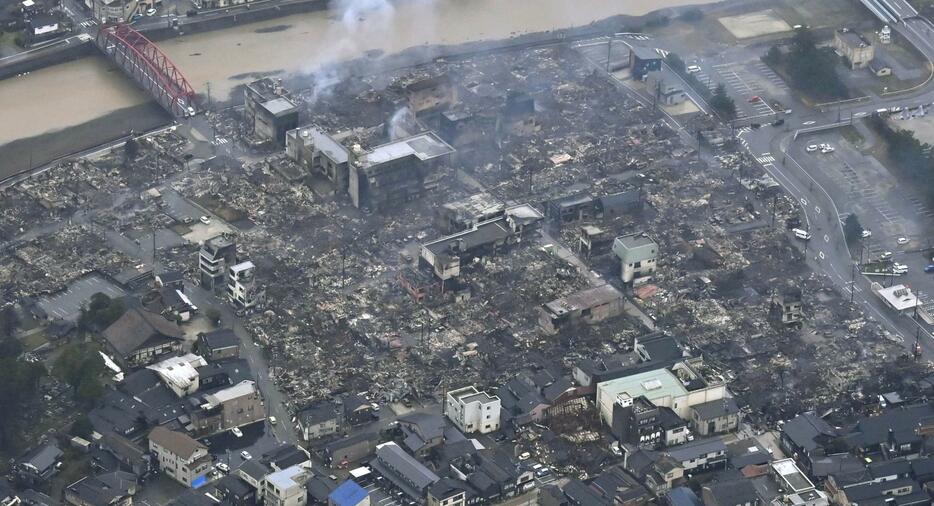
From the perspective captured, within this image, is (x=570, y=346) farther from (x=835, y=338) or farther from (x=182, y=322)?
(x=182, y=322)

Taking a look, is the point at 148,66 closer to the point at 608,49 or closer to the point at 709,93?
the point at 608,49

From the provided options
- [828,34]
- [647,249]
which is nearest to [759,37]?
[828,34]

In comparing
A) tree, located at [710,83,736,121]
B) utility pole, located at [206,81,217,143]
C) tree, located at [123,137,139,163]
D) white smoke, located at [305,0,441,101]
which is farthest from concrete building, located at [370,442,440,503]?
white smoke, located at [305,0,441,101]

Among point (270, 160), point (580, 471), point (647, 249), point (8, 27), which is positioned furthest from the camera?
point (8, 27)

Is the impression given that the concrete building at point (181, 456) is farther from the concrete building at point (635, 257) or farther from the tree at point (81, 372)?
the concrete building at point (635, 257)

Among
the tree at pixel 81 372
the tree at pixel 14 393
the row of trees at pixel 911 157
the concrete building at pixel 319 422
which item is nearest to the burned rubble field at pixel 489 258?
the concrete building at pixel 319 422
